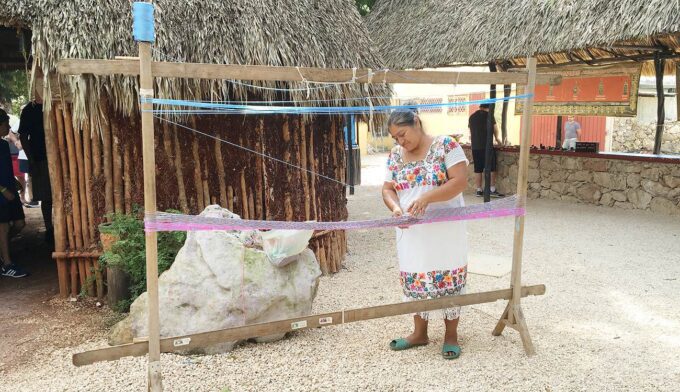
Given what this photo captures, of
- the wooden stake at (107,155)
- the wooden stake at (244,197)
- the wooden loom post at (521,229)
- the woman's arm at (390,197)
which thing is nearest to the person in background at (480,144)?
the wooden stake at (244,197)

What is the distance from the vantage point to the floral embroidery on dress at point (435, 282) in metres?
3.21

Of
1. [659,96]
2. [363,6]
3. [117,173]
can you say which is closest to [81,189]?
[117,173]

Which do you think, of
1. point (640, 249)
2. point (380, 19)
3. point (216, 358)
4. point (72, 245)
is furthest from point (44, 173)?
point (380, 19)

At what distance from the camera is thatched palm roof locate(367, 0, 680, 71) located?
6.35 m

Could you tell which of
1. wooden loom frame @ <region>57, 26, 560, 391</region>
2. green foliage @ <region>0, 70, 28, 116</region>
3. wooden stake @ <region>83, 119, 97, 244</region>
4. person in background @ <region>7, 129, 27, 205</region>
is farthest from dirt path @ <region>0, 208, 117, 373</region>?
green foliage @ <region>0, 70, 28, 116</region>

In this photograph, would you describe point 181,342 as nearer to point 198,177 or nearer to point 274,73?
point 274,73

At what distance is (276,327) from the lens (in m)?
2.89

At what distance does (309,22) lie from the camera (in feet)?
15.8

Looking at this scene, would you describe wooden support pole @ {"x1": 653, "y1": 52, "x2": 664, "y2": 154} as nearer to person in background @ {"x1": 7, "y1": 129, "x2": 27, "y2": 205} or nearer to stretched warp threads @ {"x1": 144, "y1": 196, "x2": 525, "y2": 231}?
stretched warp threads @ {"x1": 144, "y1": 196, "x2": 525, "y2": 231}

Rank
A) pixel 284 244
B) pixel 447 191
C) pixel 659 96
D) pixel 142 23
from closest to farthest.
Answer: pixel 142 23 < pixel 447 191 < pixel 284 244 < pixel 659 96

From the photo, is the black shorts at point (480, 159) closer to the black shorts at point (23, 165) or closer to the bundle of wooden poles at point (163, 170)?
the bundle of wooden poles at point (163, 170)

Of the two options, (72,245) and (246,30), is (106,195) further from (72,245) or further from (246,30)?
(246,30)

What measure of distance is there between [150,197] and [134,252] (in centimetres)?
167

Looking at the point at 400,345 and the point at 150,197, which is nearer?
the point at 150,197
